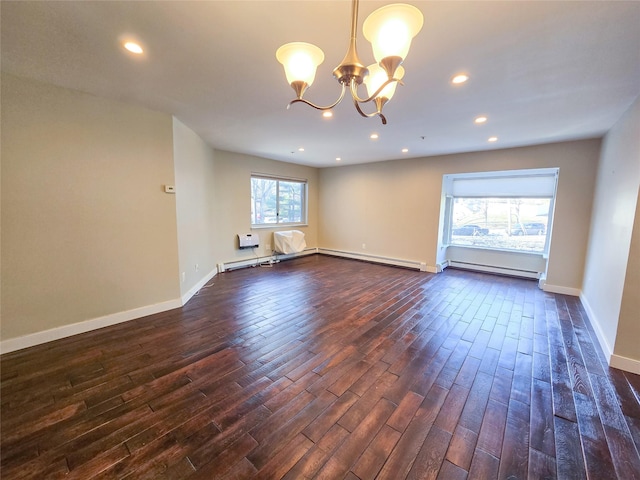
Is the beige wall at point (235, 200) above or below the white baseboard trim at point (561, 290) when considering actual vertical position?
above

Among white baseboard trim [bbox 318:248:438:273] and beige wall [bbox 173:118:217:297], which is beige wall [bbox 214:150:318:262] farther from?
white baseboard trim [bbox 318:248:438:273]

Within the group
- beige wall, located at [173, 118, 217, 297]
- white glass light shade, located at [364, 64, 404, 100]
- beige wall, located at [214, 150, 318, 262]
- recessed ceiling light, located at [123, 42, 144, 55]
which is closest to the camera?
white glass light shade, located at [364, 64, 404, 100]

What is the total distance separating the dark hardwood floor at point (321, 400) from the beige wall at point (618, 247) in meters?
0.30

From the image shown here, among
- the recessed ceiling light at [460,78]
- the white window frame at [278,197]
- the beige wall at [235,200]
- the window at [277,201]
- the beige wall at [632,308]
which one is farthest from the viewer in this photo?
the window at [277,201]

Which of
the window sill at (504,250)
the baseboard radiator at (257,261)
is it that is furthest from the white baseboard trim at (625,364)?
the baseboard radiator at (257,261)

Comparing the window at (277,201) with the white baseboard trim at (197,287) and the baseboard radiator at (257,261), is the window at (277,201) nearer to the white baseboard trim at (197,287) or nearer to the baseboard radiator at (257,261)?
the baseboard radiator at (257,261)

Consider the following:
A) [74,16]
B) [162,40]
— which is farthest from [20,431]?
[162,40]

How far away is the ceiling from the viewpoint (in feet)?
4.77

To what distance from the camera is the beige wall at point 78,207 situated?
2.29 meters

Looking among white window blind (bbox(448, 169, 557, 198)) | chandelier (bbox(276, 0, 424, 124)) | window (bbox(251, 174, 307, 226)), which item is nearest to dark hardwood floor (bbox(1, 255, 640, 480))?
chandelier (bbox(276, 0, 424, 124))

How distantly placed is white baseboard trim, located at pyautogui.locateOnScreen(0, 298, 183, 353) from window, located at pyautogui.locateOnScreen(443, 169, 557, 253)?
5.72 meters

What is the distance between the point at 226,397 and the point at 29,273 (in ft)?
Result: 7.50

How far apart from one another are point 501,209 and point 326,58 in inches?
211

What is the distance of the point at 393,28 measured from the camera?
117 cm
